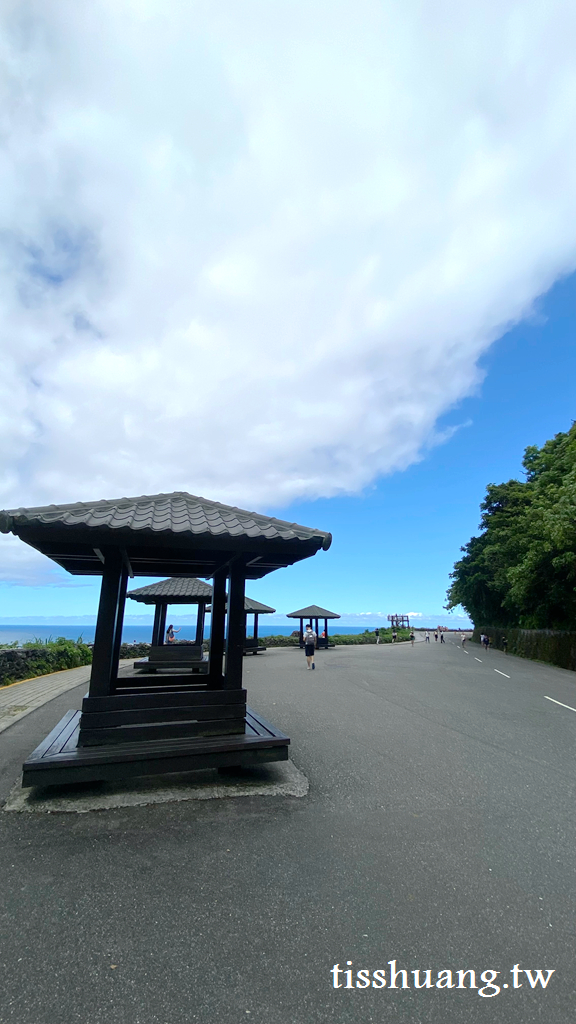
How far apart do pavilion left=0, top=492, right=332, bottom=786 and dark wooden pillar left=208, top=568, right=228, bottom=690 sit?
2.86 feet

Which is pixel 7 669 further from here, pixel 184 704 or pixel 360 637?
pixel 360 637

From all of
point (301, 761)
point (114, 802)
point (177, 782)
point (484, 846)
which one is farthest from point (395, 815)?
point (114, 802)

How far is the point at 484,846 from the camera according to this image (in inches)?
137

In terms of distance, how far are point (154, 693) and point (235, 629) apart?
43.1 inches

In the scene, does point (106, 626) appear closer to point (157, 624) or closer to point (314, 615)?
point (157, 624)

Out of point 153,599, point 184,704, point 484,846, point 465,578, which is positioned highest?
point 465,578

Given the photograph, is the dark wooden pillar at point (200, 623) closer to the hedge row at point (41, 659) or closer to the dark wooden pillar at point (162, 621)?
the dark wooden pillar at point (162, 621)

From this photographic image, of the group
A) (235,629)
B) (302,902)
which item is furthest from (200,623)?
(302,902)

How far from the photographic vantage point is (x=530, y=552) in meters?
22.9

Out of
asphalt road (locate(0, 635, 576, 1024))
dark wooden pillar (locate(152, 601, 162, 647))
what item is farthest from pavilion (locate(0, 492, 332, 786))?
dark wooden pillar (locate(152, 601, 162, 647))

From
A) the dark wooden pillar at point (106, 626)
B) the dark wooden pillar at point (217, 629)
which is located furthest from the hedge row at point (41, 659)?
the dark wooden pillar at point (106, 626)

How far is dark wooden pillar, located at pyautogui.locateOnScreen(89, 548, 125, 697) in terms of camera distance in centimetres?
458

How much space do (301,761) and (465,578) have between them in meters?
41.6

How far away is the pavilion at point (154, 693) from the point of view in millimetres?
4172
